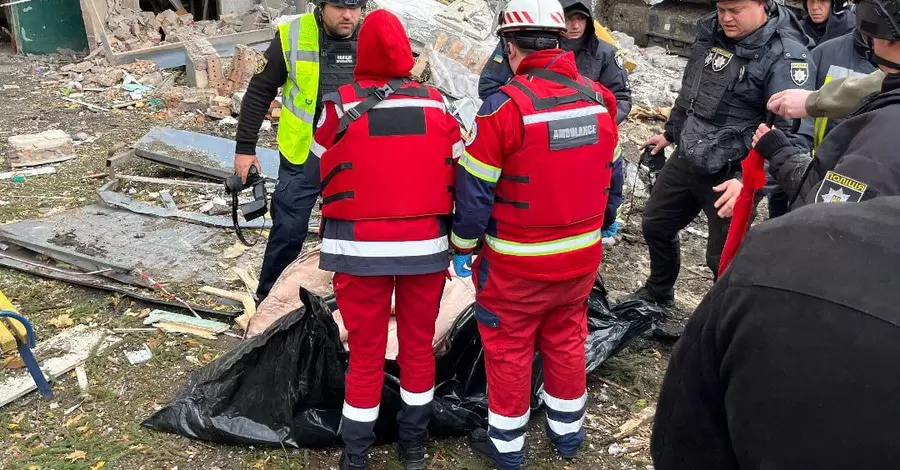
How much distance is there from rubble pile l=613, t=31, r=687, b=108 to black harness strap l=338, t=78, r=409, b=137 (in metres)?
7.39

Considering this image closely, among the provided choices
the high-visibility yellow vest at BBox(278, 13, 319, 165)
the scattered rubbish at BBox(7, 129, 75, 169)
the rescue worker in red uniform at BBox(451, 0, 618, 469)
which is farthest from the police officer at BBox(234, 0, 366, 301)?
the scattered rubbish at BBox(7, 129, 75, 169)

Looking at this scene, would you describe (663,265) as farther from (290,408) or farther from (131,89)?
(131,89)

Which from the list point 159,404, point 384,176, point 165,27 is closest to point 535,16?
point 384,176

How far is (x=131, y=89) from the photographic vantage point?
31.6 ft

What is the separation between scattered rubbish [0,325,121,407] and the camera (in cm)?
348

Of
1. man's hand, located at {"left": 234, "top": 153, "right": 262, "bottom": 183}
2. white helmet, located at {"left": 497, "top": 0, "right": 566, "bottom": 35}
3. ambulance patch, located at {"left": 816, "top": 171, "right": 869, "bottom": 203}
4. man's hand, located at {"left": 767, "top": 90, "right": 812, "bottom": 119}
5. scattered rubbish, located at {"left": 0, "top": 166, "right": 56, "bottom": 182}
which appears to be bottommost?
scattered rubbish, located at {"left": 0, "top": 166, "right": 56, "bottom": 182}

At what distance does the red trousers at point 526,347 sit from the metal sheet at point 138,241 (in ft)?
8.12

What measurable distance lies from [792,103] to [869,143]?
0.81 meters

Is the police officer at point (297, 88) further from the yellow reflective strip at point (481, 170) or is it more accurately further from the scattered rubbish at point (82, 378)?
the yellow reflective strip at point (481, 170)

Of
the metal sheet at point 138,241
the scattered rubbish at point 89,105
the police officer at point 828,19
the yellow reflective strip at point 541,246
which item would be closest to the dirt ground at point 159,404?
the metal sheet at point 138,241

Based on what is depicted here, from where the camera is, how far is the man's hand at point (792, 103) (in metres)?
2.52

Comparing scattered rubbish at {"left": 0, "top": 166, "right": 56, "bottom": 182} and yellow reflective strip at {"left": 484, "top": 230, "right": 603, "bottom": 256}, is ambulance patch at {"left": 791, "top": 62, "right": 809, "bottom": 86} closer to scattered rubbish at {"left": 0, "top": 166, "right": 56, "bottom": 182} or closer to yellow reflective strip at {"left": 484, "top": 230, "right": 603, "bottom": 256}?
yellow reflective strip at {"left": 484, "top": 230, "right": 603, "bottom": 256}

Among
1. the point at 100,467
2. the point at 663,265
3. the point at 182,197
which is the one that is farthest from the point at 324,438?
the point at 182,197

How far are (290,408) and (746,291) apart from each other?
8.43 feet
